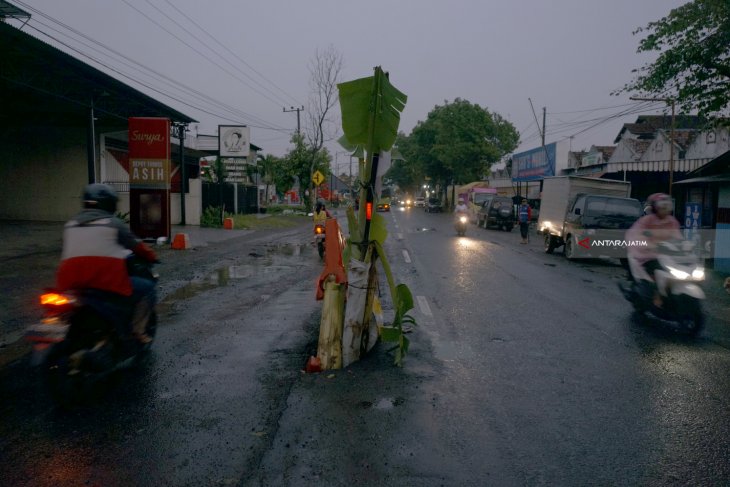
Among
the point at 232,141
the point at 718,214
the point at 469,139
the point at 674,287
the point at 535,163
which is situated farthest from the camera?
the point at 469,139

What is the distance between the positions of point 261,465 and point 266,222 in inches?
1217

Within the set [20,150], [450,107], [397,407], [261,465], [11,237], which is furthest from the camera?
[450,107]

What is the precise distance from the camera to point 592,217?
16.8 meters

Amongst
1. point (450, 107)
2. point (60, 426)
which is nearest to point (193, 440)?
point (60, 426)

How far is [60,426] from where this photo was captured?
4348mm

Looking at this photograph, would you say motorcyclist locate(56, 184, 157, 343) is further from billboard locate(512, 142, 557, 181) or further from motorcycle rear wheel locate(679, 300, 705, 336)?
billboard locate(512, 142, 557, 181)

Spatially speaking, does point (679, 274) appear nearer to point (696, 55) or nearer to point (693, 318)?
point (693, 318)

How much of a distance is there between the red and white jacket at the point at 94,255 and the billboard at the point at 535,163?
36.0m

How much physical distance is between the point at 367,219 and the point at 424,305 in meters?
3.49

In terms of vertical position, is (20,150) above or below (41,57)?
below

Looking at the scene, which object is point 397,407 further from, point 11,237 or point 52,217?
point 52,217

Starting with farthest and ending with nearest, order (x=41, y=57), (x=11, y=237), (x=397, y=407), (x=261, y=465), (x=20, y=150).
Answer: (x=20, y=150) → (x=11, y=237) → (x=41, y=57) → (x=397, y=407) → (x=261, y=465)

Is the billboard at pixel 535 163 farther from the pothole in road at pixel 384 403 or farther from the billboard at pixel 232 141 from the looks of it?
the pothole in road at pixel 384 403

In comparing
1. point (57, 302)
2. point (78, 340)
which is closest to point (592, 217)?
point (78, 340)
